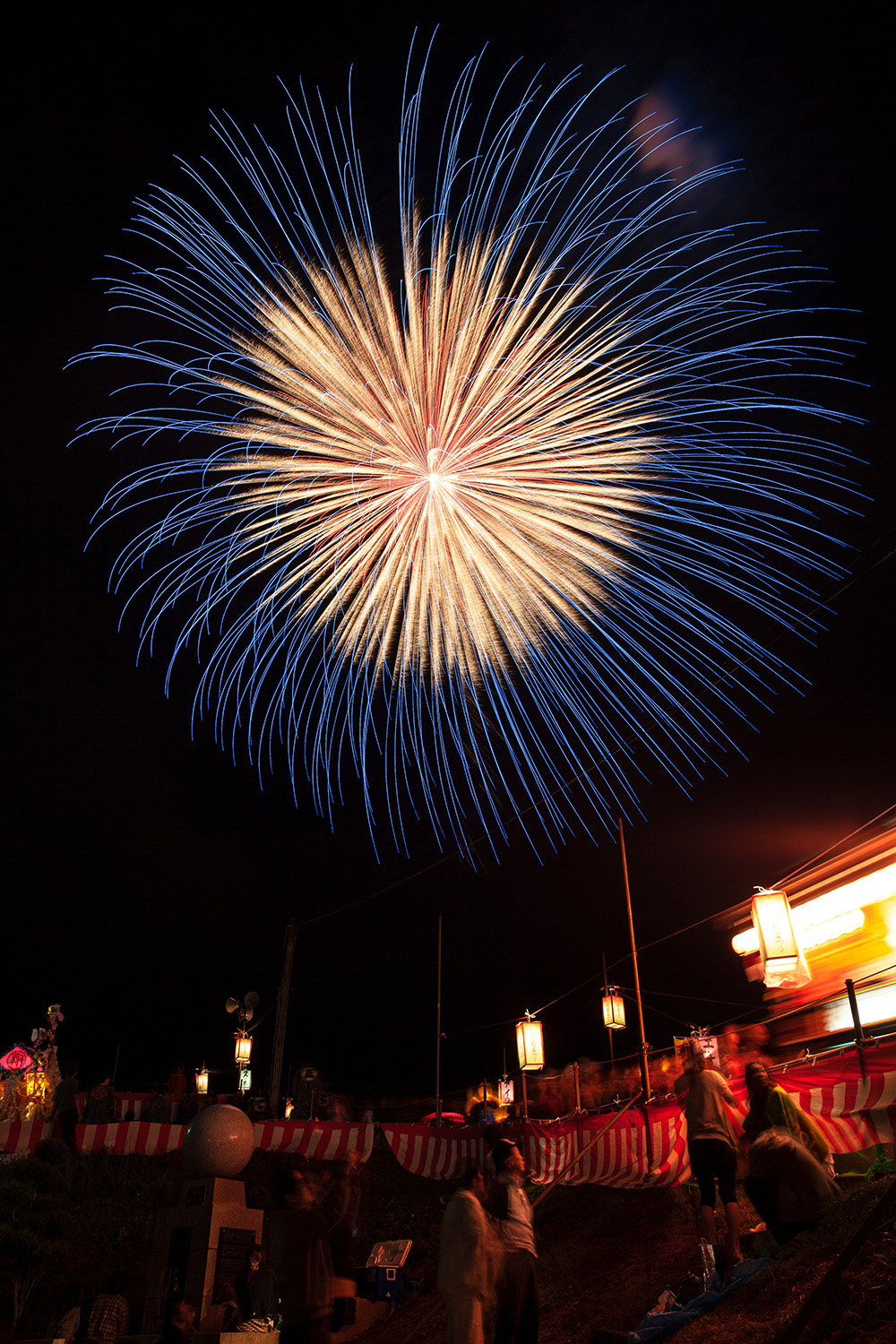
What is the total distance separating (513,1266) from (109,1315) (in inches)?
271

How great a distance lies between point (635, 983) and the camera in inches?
683

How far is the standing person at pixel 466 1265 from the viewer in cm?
496

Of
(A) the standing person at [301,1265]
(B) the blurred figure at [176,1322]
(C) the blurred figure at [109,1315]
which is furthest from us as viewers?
(C) the blurred figure at [109,1315]

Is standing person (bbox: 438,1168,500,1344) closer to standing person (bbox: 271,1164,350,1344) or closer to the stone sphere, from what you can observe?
standing person (bbox: 271,1164,350,1344)

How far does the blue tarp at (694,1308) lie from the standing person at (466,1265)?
99.2 inches

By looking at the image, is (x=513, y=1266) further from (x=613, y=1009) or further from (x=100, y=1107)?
(x=100, y=1107)

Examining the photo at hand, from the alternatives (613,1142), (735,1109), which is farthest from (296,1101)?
(735,1109)

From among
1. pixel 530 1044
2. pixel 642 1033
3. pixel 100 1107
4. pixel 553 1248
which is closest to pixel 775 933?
pixel 642 1033

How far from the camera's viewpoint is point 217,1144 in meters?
11.5

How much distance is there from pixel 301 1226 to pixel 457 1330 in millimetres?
1041

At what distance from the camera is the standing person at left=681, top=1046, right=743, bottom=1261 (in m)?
7.45

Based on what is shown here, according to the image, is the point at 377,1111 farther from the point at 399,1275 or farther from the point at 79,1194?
the point at 399,1275

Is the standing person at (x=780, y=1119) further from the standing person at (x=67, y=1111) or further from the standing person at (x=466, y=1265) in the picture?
the standing person at (x=67, y=1111)

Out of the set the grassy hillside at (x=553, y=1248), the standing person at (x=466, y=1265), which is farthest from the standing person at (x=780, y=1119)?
the standing person at (x=466, y=1265)
